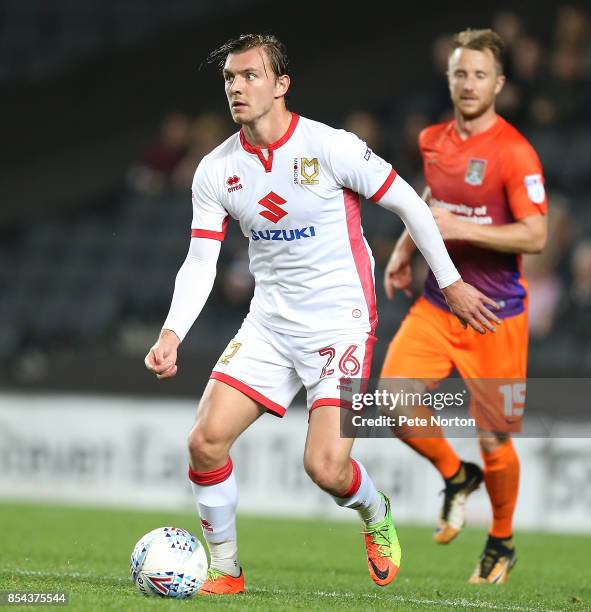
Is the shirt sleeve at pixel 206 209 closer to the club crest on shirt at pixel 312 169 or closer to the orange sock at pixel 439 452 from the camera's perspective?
the club crest on shirt at pixel 312 169

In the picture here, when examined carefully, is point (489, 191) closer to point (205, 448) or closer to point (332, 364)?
point (332, 364)

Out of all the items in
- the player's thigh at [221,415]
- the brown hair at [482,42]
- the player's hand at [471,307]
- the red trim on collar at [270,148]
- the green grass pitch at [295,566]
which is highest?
the brown hair at [482,42]

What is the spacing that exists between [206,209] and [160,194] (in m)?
9.20

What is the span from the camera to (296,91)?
15961 millimetres

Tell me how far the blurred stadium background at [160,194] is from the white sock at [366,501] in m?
4.81

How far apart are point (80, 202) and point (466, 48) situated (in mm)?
10014

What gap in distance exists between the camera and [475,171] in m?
6.90

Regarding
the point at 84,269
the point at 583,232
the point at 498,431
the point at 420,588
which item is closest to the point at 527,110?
the point at 583,232

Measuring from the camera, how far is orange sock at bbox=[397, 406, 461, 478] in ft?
22.6

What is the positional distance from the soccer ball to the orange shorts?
1870 mm

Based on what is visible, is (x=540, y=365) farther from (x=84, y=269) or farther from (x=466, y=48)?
(x=84, y=269)

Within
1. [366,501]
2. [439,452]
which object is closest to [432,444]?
[439,452]

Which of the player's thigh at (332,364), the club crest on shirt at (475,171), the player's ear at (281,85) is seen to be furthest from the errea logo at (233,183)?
the club crest on shirt at (475,171)

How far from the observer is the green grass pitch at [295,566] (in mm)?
5582
